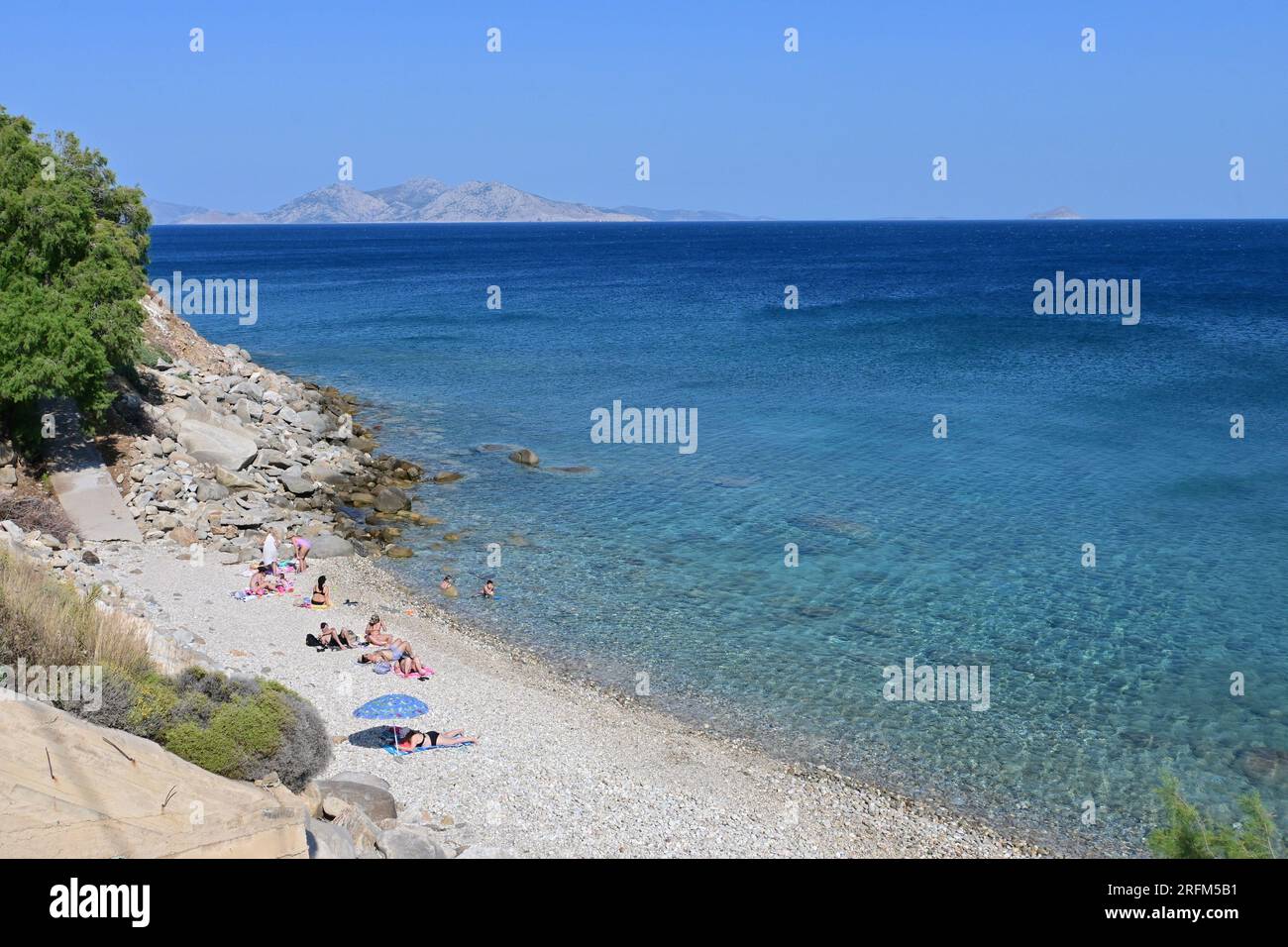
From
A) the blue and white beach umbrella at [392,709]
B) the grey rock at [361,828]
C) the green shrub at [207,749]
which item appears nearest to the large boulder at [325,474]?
the blue and white beach umbrella at [392,709]

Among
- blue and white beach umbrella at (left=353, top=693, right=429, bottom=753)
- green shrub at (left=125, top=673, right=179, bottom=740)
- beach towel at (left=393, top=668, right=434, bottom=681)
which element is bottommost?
beach towel at (left=393, top=668, right=434, bottom=681)

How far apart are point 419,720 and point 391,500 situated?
15.8 meters

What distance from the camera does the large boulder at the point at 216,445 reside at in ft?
114

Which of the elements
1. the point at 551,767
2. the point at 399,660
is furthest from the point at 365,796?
the point at 399,660

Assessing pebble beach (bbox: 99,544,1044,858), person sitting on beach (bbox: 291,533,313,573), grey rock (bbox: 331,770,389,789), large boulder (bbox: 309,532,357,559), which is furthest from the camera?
large boulder (bbox: 309,532,357,559)

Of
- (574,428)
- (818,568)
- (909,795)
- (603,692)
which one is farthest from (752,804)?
(574,428)

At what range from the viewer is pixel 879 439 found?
4475cm

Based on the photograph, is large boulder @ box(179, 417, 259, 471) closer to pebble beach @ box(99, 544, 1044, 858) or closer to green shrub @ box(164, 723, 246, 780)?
pebble beach @ box(99, 544, 1044, 858)

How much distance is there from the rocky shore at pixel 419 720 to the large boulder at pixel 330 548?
2.3 inches

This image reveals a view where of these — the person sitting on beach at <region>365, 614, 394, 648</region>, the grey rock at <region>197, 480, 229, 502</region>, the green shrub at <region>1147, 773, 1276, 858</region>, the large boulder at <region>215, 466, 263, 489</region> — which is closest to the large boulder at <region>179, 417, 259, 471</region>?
the large boulder at <region>215, 466, 263, 489</region>

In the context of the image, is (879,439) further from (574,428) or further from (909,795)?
(909,795)

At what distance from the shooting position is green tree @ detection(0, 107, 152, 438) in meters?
28.4

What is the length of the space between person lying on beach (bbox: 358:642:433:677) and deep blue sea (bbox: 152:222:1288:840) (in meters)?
3.77

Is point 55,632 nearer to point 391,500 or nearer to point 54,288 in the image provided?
point 54,288
